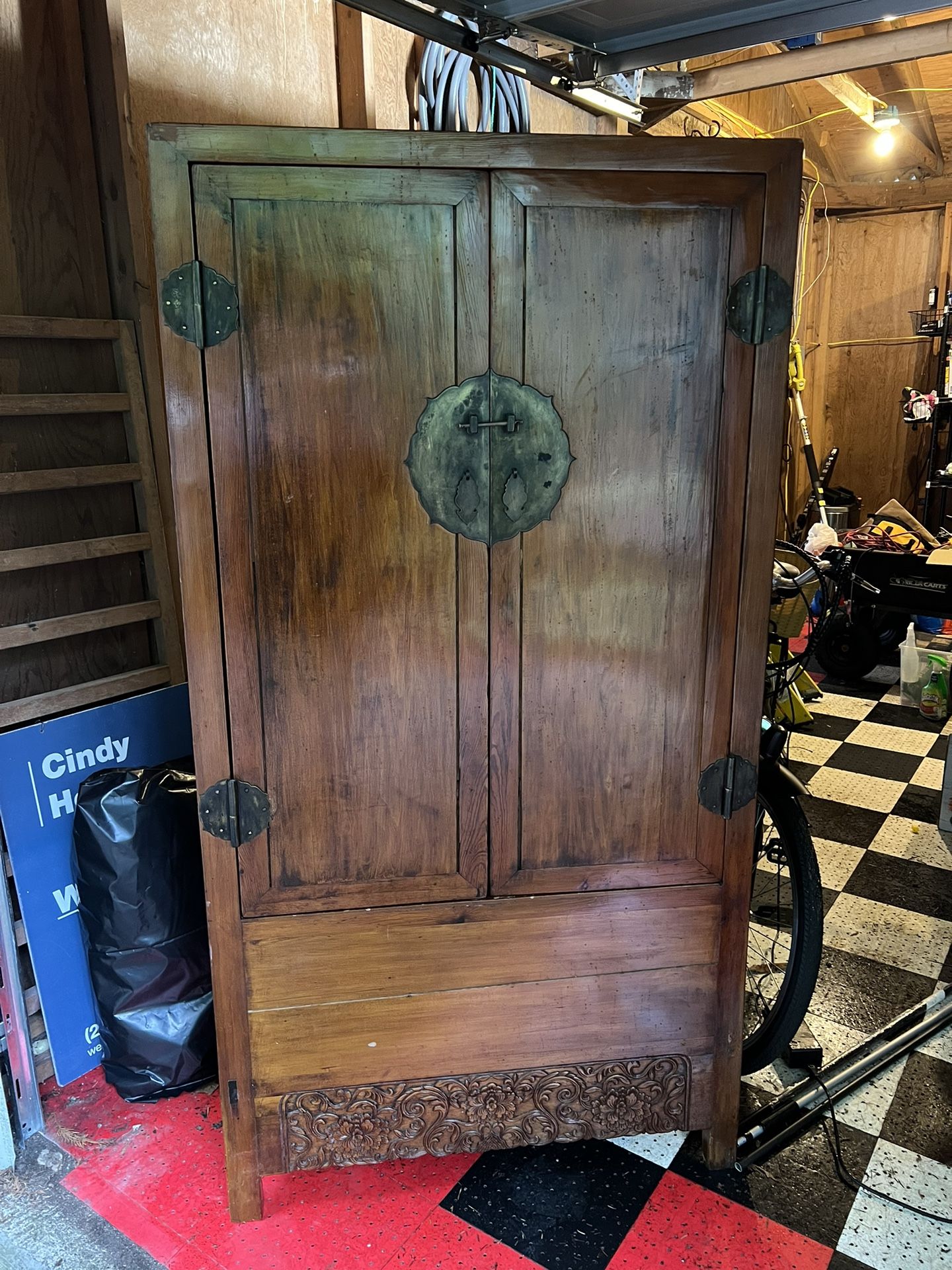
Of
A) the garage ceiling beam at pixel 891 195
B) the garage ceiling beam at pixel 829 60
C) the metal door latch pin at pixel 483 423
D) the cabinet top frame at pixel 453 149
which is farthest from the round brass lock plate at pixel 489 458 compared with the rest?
the garage ceiling beam at pixel 891 195

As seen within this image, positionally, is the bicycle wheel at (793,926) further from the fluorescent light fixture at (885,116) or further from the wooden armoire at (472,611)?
the fluorescent light fixture at (885,116)

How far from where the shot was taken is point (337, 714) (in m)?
1.50

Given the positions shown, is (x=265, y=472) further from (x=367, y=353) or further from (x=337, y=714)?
(x=337, y=714)

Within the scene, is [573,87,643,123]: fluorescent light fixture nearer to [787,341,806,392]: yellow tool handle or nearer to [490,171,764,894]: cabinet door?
[490,171,764,894]: cabinet door

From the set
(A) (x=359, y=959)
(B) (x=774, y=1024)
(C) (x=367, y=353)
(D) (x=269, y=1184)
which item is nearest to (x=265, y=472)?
(C) (x=367, y=353)

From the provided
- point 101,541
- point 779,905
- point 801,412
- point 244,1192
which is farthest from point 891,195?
point 244,1192

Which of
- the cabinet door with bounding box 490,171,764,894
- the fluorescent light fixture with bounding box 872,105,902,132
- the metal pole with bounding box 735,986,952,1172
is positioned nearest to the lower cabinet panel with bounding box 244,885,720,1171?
the cabinet door with bounding box 490,171,764,894

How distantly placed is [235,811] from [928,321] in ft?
22.8

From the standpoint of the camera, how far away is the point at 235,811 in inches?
59.1

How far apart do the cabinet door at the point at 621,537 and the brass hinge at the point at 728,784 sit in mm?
24

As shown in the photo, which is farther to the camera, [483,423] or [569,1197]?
[569,1197]

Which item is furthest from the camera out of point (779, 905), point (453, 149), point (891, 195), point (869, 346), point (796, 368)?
point (869, 346)

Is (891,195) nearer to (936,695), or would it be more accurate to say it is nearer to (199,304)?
(936,695)

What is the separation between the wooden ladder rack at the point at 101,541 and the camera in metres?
1.81
